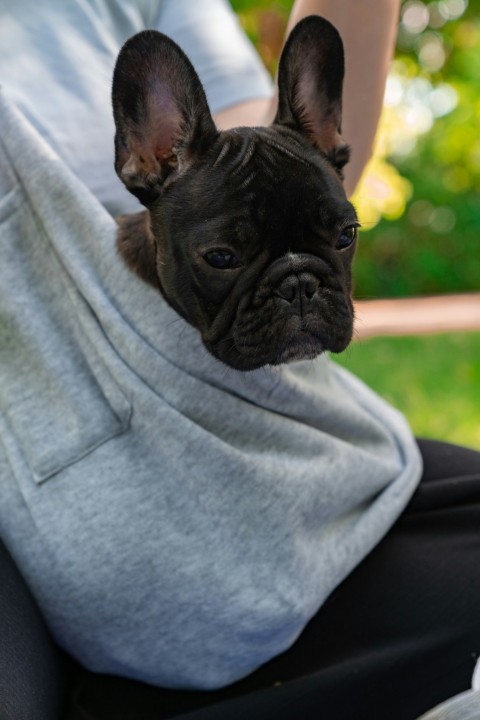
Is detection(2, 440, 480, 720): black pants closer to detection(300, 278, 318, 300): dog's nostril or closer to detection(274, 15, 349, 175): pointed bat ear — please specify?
detection(300, 278, 318, 300): dog's nostril

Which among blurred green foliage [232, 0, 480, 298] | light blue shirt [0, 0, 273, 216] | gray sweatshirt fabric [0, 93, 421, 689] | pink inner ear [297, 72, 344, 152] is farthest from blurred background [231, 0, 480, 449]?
gray sweatshirt fabric [0, 93, 421, 689]

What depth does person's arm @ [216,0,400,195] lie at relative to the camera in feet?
3.76

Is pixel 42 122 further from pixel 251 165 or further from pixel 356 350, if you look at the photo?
pixel 356 350

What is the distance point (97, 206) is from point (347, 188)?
34cm

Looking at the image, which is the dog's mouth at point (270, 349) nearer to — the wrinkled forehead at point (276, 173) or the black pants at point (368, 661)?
the wrinkled forehead at point (276, 173)

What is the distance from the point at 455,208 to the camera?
4.47 metres

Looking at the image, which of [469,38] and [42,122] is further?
[469,38]

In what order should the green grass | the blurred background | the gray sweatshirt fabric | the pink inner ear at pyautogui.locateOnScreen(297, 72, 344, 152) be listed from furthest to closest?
1. the blurred background
2. the green grass
3. the pink inner ear at pyautogui.locateOnScreen(297, 72, 344, 152)
4. the gray sweatshirt fabric

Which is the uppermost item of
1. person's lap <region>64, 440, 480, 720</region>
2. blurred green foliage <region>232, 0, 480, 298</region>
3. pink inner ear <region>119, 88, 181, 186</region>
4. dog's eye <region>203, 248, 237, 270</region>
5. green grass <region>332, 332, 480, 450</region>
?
pink inner ear <region>119, 88, 181, 186</region>

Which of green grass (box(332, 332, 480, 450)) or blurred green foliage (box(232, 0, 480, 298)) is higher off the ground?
green grass (box(332, 332, 480, 450))

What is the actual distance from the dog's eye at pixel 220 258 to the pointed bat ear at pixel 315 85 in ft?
0.64

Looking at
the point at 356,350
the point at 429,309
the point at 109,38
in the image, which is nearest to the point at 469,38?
the point at 429,309

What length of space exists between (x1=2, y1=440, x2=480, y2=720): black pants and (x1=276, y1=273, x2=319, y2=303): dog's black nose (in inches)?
13.4

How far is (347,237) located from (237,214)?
0.14 meters
